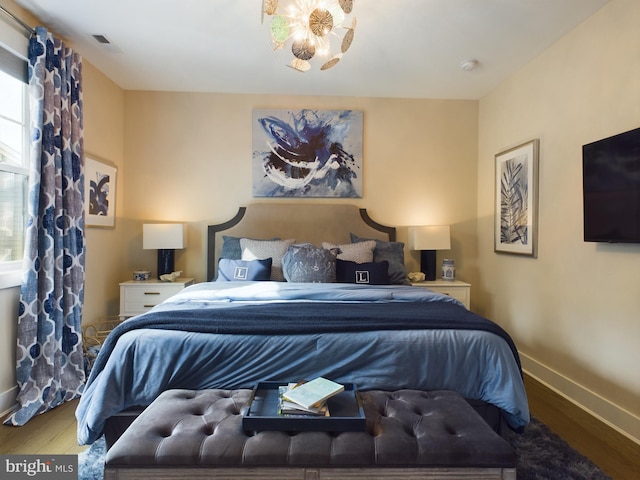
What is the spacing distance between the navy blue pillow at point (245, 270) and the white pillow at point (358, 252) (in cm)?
66

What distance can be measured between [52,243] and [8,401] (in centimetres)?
104

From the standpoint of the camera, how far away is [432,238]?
3.64 m

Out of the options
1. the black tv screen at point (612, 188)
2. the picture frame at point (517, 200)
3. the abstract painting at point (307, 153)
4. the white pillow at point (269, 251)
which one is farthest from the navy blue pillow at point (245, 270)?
the black tv screen at point (612, 188)

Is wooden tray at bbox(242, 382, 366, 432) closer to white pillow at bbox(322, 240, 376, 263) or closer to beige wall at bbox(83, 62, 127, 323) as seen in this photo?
white pillow at bbox(322, 240, 376, 263)

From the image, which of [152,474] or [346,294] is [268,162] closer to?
[346,294]

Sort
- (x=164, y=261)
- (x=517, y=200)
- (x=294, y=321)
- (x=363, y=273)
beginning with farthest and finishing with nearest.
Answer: (x=164, y=261) < (x=517, y=200) < (x=363, y=273) < (x=294, y=321)

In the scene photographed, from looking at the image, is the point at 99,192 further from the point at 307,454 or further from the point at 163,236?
the point at 307,454

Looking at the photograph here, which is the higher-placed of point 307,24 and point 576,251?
point 307,24

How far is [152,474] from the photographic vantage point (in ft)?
3.96

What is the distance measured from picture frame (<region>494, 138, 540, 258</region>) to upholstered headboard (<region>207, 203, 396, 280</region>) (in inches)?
50.7

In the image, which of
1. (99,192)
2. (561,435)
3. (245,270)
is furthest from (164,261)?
(561,435)

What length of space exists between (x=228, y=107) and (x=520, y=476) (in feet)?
12.5

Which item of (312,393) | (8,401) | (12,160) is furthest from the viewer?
(12,160)

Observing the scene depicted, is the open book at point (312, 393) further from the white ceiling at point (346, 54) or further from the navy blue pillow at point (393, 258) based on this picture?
the white ceiling at point (346, 54)
